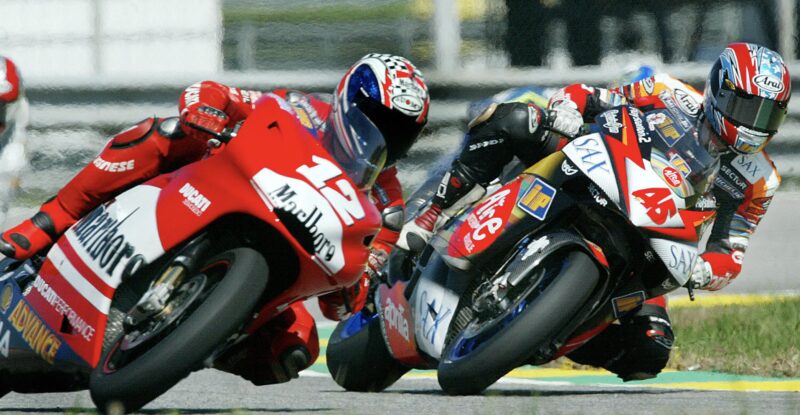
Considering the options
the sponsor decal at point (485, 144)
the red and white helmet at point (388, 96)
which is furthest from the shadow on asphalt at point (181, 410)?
the sponsor decal at point (485, 144)

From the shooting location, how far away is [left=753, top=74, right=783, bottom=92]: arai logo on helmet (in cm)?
651

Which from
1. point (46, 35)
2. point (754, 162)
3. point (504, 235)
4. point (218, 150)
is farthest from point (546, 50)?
point (218, 150)

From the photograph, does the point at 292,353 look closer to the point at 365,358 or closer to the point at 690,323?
the point at 365,358

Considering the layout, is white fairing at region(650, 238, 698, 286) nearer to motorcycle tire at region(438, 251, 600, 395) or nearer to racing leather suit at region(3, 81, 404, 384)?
motorcycle tire at region(438, 251, 600, 395)

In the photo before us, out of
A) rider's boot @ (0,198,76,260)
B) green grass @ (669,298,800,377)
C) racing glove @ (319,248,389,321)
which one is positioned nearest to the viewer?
rider's boot @ (0,198,76,260)

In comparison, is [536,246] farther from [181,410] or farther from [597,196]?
[181,410]

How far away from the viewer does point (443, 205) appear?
265 inches

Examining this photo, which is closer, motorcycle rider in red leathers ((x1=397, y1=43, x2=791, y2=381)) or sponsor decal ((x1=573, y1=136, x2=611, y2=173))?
sponsor decal ((x1=573, y1=136, x2=611, y2=173))

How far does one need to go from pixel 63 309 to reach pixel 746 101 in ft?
8.77

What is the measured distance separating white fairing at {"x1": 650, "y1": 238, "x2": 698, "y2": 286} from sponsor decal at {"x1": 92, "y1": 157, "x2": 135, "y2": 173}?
1.85 metres

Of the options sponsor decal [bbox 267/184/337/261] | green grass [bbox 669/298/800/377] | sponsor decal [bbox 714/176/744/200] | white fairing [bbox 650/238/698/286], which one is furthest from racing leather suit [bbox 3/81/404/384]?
green grass [bbox 669/298/800/377]

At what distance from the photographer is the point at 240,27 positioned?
35.6 feet

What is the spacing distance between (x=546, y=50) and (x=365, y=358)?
4591 millimetres

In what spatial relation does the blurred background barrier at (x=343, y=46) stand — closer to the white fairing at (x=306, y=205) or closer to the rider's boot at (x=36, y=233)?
the rider's boot at (x=36, y=233)
